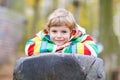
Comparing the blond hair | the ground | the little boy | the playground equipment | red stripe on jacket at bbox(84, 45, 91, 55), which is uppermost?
the blond hair

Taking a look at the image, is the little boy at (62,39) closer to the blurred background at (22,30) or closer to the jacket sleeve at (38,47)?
the jacket sleeve at (38,47)

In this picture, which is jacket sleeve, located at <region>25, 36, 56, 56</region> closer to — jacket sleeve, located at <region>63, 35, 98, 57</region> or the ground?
jacket sleeve, located at <region>63, 35, 98, 57</region>

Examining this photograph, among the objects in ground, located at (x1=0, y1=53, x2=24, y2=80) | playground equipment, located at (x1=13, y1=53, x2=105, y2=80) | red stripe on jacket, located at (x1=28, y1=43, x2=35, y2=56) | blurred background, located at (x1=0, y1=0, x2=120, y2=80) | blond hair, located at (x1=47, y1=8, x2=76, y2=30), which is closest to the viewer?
playground equipment, located at (x1=13, y1=53, x2=105, y2=80)

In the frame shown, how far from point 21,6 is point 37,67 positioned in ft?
38.8

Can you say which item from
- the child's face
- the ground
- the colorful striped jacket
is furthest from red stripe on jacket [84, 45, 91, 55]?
the ground

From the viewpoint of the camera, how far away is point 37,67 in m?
2.82

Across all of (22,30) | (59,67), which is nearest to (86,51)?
(59,67)

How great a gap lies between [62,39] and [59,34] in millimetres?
41

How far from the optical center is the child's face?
3.11 metres

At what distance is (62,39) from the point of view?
314 cm

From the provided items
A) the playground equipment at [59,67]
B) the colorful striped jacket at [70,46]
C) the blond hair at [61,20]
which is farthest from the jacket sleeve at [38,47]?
the playground equipment at [59,67]

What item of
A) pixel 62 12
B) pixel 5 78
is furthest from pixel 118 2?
pixel 62 12

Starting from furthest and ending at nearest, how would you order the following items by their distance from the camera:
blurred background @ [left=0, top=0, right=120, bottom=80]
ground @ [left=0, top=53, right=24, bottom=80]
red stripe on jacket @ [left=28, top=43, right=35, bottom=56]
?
ground @ [left=0, top=53, right=24, bottom=80] < blurred background @ [left=0, top=0, right=120, bottom=80] < red stripe on jacket @ [left=28, top=43, right=35, bottom=56]

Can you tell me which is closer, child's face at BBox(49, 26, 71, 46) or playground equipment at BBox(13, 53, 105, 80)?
playground equipment at BBox(13, 53, 105, 80)
